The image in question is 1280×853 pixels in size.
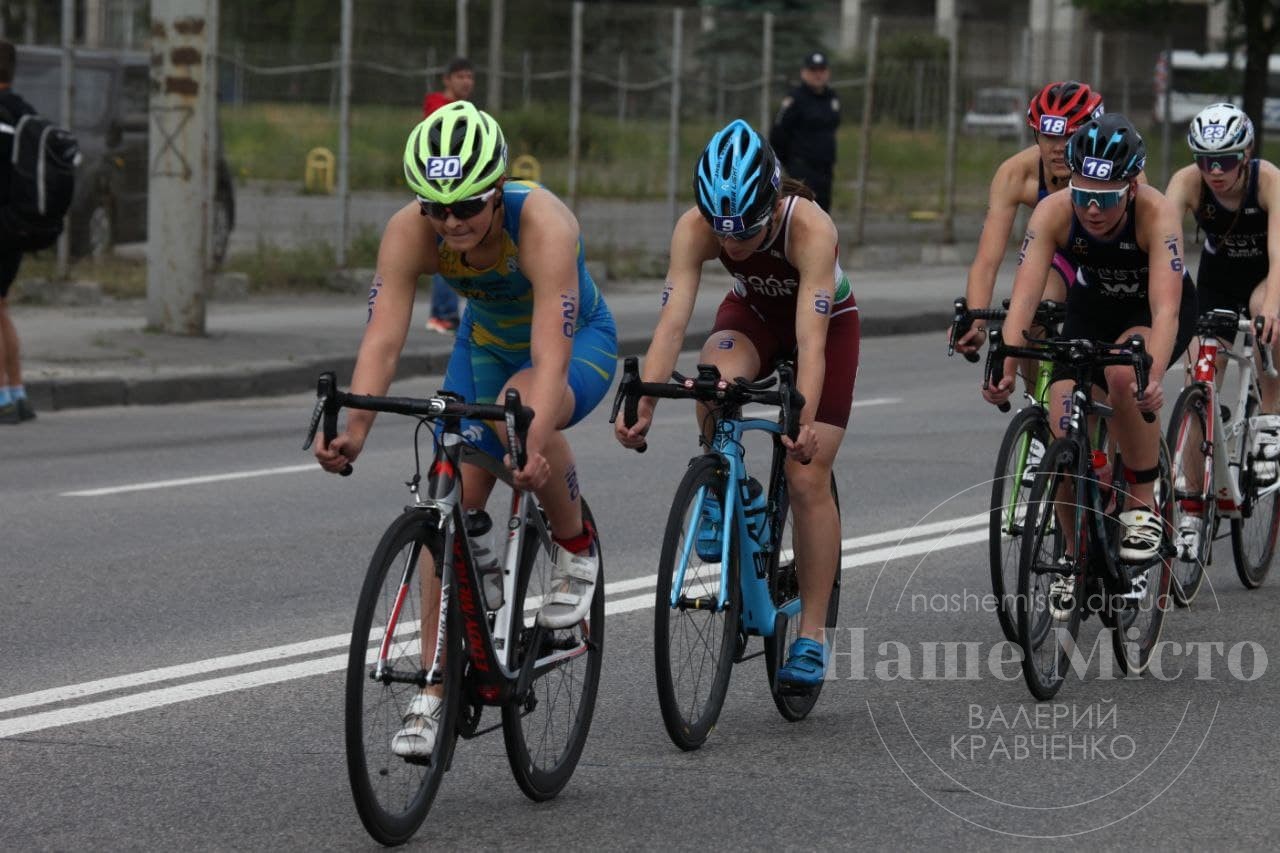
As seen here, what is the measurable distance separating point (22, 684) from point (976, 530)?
466cm

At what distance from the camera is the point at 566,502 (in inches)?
225

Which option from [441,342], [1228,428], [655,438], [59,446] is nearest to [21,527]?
[59,446]

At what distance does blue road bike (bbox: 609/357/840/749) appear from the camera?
5.91m

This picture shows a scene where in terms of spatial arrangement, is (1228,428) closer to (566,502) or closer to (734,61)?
(566,502)

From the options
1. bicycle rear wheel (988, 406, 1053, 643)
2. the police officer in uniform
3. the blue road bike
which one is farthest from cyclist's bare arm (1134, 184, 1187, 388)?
the police officer in uniform

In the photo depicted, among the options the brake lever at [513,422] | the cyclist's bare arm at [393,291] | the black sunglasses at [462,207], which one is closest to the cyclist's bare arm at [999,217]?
the cyclist's bare arm at [393,291]

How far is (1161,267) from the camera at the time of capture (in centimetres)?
704

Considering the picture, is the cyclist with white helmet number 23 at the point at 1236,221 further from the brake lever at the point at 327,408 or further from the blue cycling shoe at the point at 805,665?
the brake lever at the point at 327,408

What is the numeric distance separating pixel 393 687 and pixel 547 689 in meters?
0.69

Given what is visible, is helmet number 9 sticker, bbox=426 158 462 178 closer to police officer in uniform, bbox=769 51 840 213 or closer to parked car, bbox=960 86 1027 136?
police officer in uniform, bbox=769 51 840 213

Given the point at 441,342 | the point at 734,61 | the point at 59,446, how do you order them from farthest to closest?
the point at 734,61, the point at 441,342, the point at 59,446

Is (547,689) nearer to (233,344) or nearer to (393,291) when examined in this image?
(393,291)

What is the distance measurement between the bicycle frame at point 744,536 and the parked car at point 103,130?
14037 millimetres

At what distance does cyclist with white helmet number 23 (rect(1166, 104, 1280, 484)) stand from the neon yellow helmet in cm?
386
